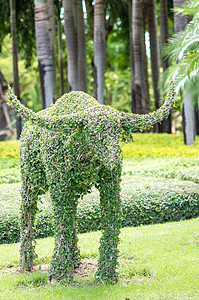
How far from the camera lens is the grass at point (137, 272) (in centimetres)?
450

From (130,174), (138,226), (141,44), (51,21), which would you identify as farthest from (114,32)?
(138,226)

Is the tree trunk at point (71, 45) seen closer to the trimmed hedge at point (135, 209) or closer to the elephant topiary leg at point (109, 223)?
the trimmed hedge at point (135, 209)

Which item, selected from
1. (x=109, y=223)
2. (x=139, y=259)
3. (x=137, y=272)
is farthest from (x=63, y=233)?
(x=139, y=259)

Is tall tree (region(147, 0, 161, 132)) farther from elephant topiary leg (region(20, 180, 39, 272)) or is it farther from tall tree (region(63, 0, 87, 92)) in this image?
elephant topiary leg (region(20, 180, 39, 272))

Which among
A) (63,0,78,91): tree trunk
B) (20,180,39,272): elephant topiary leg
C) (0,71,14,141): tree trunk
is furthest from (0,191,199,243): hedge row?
(0,71,14,141): tree trunk

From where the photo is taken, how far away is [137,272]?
520 cm

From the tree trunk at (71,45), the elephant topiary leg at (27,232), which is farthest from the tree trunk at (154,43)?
the elephant topiary leg at (27,232)

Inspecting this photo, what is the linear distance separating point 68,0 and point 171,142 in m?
6.74

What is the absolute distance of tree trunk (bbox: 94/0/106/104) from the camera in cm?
1454

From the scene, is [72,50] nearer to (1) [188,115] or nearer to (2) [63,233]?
(1) [188,115]

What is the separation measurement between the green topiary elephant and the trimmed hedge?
7.26ft

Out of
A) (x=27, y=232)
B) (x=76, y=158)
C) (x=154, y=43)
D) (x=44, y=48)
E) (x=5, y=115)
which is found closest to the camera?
(x=76, y=158)

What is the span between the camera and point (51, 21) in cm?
1505

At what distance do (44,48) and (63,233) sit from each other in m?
9.07
